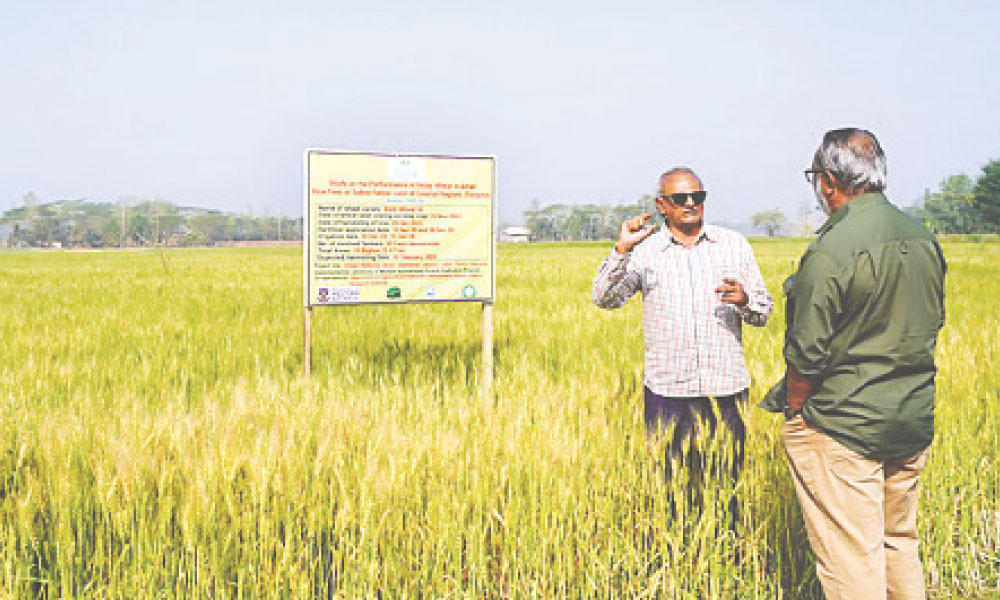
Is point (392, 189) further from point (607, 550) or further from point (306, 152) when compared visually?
point (607, 550)

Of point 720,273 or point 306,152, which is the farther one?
point 306,152

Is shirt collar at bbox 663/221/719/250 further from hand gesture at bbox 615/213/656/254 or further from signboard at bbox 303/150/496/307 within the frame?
signboard at bbox 303/150/496/307

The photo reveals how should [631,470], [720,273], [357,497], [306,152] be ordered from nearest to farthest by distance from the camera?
[357,497] < [631,470] < [720,273] < [306,152]

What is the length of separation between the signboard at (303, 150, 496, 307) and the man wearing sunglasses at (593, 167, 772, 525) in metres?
2.08

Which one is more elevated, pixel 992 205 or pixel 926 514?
pixel 992 205

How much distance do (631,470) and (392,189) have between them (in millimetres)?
2781

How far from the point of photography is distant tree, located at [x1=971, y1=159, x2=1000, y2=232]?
260ft

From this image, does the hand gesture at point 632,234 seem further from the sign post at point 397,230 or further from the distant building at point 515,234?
the distant building at point 515,234

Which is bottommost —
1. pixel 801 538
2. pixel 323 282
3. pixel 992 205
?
pixel 801 538

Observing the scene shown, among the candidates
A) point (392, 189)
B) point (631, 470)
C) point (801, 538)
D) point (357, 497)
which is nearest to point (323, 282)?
point (392, 189)

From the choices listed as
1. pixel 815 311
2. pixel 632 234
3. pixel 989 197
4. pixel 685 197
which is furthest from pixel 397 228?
pixel 989 197

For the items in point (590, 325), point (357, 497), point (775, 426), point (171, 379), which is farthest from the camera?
point (590, 325)

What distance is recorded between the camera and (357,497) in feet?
9.46

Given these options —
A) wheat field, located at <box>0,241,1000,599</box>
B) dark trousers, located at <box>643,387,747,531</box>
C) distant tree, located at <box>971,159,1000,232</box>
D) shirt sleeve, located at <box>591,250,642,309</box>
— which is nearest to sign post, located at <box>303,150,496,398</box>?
wheat field, located at <box>0,241,1000,599</box>
